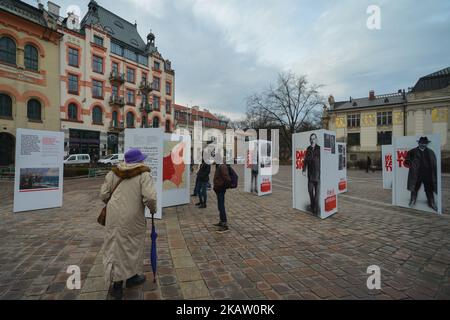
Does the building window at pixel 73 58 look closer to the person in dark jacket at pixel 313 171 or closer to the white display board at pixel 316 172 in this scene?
the white display board at pixel 316 172

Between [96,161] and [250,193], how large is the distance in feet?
77.0

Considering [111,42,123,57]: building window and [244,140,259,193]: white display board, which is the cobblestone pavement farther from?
[111,42,123,57]: building window

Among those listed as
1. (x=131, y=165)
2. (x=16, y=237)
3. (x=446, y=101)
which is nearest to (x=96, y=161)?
(x=16, y=237)

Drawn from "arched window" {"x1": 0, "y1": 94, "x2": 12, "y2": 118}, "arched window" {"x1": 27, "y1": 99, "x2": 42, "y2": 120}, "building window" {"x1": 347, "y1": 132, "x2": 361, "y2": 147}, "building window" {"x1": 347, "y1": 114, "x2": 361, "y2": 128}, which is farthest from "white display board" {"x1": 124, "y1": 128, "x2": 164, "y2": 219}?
"building window" {"x1": 347, "y1": 114, "x2": 361, "y2": 128}

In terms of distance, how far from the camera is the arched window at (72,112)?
25.6 metres

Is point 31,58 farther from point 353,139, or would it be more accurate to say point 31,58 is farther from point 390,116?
point 390,116

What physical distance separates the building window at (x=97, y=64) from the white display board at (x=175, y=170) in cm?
2737

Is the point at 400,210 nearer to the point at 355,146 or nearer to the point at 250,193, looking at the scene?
the point at 250,193

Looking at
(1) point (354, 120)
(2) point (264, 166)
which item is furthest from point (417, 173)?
(1) point (354, 120)

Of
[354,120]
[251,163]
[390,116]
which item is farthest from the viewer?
[354,120]

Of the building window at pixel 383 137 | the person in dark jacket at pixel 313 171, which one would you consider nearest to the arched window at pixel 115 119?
the person in dark jacket at pixel 313 171

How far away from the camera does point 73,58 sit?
26.0 meters

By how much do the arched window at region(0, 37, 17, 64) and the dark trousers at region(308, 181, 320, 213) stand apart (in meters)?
28.4

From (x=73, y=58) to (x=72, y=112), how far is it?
6.27 metres
